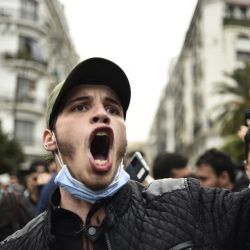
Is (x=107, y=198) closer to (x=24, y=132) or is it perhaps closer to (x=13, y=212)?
(x=13, y=212)

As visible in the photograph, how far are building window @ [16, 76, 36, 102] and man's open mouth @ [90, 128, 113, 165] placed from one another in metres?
32.3

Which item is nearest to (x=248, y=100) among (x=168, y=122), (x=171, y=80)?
(x=171, y=80)

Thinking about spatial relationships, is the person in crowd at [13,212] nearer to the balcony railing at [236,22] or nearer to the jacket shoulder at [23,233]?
the jacket shoulder at [23,233]

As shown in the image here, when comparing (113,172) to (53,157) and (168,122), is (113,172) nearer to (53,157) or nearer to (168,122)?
(53,157)

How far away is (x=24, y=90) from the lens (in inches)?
1374

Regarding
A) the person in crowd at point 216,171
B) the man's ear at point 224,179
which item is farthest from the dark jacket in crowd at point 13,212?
the man's ear at point 224,179

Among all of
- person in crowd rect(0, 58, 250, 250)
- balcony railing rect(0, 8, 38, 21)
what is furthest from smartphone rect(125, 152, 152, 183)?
balcony railing rect(0, 8, 38, 21)

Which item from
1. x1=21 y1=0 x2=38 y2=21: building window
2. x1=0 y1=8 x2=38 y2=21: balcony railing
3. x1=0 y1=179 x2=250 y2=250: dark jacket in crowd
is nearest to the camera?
x1=0 y1=179 x2=250 y2=250: dark jacket in crowd

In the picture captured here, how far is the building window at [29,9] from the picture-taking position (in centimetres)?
3522

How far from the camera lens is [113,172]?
204 centimetres

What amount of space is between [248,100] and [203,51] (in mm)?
17320

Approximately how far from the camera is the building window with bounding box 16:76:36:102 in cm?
3433

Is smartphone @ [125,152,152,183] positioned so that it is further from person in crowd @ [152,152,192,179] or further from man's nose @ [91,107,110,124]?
person in crowd @ [152,152,192,179]

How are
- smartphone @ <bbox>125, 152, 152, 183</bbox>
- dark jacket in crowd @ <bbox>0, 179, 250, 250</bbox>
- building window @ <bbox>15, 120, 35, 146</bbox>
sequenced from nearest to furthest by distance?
1. dark jacket in crowd @ <bbox>0, 179, 250, 250</bbox>
2. smartphone @ <bbox>125, 152, 152, 183</bbox>
3. building window @ <bbox>15, 120, 35, 146</bbox>
